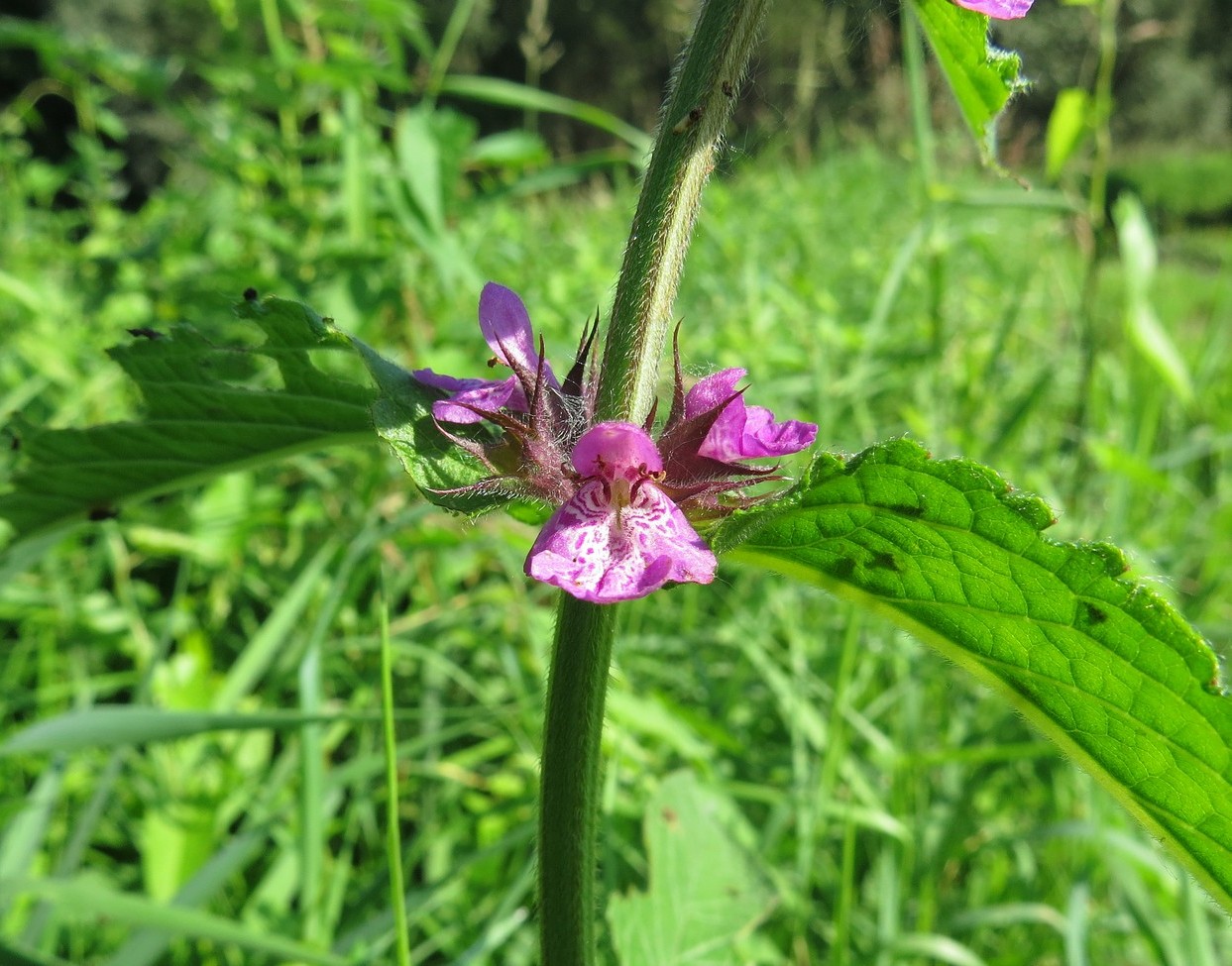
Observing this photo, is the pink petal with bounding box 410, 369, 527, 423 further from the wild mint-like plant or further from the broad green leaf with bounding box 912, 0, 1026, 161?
the broad green leaf with bounding box 912, 0, 1026, 161

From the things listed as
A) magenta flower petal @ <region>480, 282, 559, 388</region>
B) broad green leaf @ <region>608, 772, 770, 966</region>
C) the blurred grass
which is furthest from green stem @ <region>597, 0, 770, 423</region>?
broad green leaf @ <region>608, 772, 770, 966</region>

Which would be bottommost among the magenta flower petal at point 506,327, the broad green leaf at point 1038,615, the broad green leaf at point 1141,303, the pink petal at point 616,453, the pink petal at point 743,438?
the broad green leaf at point 1038,615

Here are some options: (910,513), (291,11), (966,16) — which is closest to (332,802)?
(910,513)

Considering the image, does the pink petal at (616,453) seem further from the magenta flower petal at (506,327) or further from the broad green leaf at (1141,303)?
the broad green leaf at (1141,303)

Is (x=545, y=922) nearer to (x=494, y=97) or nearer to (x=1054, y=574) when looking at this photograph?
(x=1054, y=574)

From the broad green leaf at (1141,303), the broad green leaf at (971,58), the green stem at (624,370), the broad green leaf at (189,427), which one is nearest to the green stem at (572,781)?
the green stem at (624,370)

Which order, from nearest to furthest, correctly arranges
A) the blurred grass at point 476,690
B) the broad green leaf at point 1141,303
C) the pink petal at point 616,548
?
the pink petal at point 616,548 → the blurred grass at point 476,690 → the broad green leaf at point 1141,303

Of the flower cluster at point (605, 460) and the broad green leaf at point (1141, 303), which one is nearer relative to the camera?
the flower cluster at point (605, 460)
